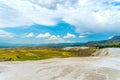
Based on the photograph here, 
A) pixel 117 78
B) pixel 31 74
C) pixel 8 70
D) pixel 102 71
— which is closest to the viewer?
pixel 117 78

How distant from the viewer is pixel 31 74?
80.7ft

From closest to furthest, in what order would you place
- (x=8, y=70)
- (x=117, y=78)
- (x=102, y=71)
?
(x=117, y=78) → (x=102, y=71) → (x=8, y=70)

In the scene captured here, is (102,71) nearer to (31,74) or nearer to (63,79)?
(63,79)

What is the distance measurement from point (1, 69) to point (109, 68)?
499 inches

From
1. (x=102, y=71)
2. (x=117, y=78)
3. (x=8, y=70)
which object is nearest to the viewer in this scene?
(x=117, y=78)

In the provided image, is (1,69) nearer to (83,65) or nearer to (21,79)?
(21,79)

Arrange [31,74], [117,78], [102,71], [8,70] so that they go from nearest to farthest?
[117,78] → [102,71] → [31,74] → [8,70]

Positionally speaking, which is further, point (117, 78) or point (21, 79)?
point (21, 79)

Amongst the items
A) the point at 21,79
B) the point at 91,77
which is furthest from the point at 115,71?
the point at 21,79

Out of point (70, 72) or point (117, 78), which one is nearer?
point (117, 78)

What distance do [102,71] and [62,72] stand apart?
390 cm

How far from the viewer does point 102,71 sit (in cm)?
2291

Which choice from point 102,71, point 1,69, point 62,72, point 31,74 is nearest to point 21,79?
point 31,74

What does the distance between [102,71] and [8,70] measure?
1128 cm
